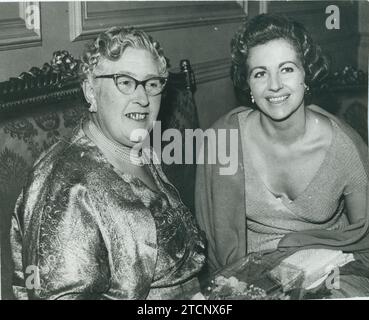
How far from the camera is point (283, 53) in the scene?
1416mm

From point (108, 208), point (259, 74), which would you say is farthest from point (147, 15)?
point (108, 208)

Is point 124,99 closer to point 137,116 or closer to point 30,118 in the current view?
point 137,116

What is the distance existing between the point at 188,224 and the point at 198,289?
0.51 ft

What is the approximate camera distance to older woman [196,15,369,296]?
148 cm

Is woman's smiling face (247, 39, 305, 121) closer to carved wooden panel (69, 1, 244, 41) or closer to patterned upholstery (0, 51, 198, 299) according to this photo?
carved wooden panel (69, 1, 244, 41)

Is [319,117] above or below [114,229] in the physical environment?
above

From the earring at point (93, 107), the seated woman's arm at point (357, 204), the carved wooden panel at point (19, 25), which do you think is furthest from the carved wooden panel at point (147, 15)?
the seated woman's arm at point (357, 204)

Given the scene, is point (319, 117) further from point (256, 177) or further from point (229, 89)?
point (229, 89)

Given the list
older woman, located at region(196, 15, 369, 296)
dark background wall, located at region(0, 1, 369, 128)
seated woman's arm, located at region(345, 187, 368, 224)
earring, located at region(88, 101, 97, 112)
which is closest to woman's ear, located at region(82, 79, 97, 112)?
earring, located at region(88, 101, 97, 112)

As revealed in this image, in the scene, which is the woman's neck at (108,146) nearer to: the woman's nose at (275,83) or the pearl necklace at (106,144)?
the pearl necklace at (106,144)

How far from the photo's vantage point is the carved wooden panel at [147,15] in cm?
142

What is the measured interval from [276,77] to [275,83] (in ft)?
0.05
